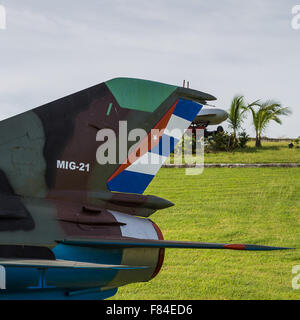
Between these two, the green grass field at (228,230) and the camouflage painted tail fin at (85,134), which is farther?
the green grass field at (228,230)

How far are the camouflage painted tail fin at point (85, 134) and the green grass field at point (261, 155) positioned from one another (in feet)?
39.2

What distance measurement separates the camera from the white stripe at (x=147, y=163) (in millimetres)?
5215

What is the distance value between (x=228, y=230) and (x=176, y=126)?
17.5 ft

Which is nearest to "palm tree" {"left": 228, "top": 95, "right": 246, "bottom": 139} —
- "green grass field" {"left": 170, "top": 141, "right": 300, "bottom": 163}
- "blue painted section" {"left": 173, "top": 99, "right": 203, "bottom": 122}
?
"green grass field" {"left": 170, "top": 141, "right": 300, "bottom": 163}

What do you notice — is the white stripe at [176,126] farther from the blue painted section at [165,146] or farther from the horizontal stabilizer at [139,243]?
the horizontal stabilizer at [139,243]

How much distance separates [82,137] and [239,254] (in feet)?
17.5

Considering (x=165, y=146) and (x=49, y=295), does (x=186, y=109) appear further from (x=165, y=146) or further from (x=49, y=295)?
(x=49, y=295)

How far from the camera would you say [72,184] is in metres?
4.84

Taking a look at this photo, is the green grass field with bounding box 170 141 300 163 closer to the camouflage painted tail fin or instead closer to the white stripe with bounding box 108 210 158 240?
the camouflage painted tail fin

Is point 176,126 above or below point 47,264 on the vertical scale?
above

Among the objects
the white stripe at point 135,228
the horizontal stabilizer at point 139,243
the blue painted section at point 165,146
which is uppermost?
the blue painted section at point 165,146

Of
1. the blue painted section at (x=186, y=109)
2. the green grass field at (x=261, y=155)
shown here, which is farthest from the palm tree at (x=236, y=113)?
the blue painted section at (x=186, y=109)

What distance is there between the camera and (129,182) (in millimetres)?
5188

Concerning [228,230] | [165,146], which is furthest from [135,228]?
[228,230]
